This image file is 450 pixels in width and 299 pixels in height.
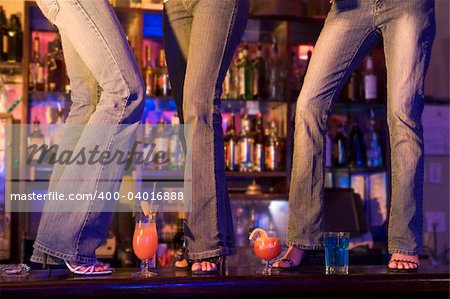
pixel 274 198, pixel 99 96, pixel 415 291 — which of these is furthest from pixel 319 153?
pixel 274 198

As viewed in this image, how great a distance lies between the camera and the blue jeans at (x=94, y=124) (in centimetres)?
176

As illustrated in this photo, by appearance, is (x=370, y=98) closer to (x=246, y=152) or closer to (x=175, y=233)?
(x=246, y=152)

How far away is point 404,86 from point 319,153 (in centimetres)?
32

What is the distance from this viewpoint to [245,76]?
3.80 meters

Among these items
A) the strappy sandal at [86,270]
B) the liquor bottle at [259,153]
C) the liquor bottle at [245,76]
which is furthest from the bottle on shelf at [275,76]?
the strappy sandal at [86,270]

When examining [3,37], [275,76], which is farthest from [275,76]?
[3,37]

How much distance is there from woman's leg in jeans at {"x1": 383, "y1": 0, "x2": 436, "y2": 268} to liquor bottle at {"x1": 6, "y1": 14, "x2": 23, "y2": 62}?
6.96 feet

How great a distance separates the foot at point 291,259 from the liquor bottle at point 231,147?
1.62m

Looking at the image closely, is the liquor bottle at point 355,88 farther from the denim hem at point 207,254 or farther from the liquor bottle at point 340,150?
the denim hem at point 207,254

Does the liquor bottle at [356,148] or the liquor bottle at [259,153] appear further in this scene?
the liquor bottle at [356,148]

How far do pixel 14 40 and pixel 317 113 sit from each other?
2.04 m

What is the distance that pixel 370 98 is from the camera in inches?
152

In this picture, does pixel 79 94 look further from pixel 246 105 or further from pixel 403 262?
pixel 246 105

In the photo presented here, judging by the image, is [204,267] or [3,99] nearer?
[204,267]
